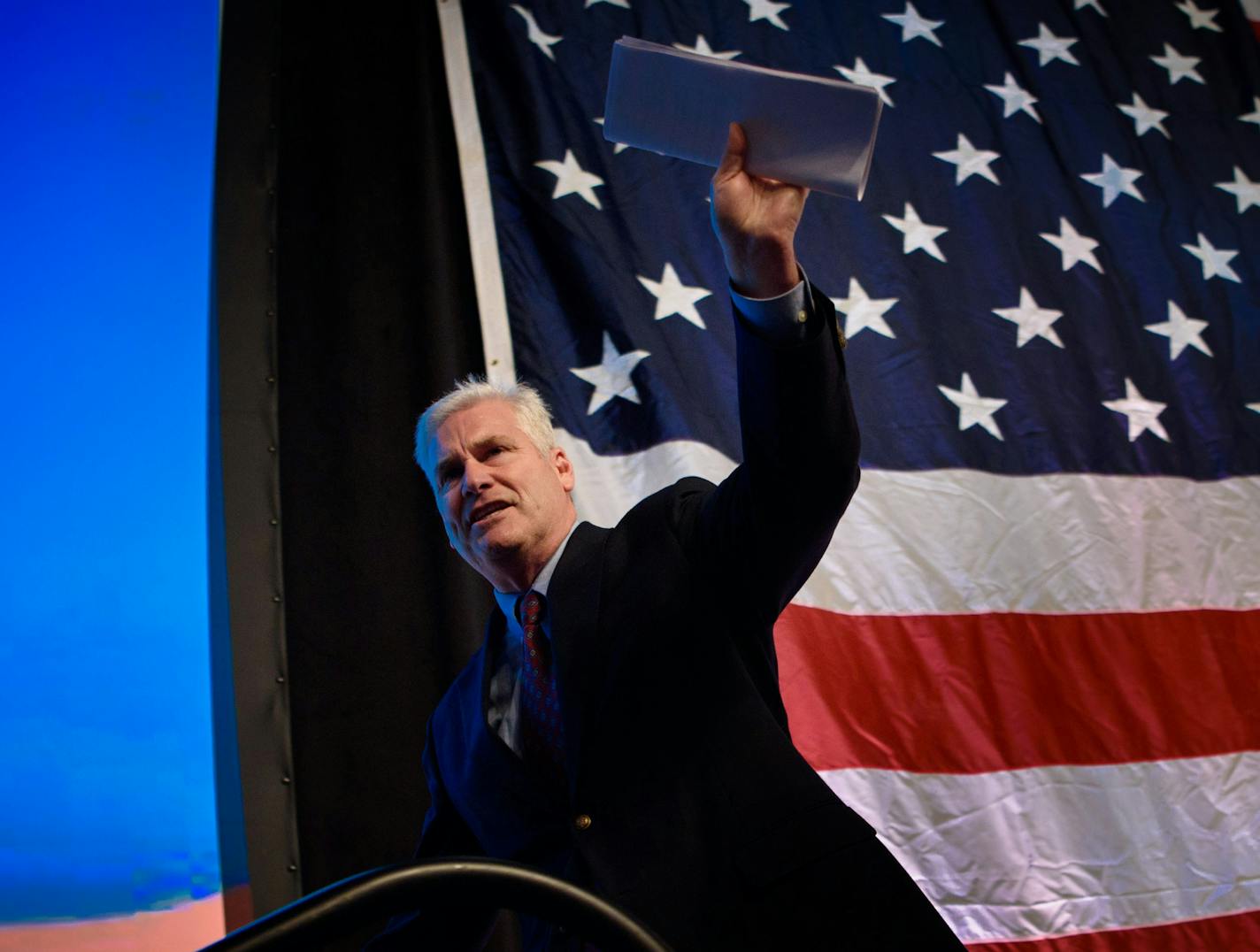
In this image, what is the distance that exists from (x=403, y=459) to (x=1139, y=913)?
1.64 metres

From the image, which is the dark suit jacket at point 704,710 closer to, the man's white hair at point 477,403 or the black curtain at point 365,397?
the man's white hair at point 477,403

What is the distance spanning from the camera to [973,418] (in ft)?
7.79

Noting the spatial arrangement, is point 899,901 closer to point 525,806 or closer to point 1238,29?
point 525,806

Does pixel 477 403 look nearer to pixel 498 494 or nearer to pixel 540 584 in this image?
pixel 498 494

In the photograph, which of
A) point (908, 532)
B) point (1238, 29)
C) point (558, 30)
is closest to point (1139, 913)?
point (908, 532)

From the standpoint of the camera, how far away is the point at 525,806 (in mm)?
1136

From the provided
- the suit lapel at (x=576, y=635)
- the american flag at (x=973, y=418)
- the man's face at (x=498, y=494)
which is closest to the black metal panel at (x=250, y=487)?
the american flag at (x=973, y=418)

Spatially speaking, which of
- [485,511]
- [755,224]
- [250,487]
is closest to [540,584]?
[485,511]

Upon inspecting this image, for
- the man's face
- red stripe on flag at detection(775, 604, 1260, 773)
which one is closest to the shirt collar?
the man's face

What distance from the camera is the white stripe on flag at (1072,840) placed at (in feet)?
6.27

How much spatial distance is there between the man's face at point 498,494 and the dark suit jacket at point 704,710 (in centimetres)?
12

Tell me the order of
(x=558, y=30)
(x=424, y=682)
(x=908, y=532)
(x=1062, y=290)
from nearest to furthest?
(x=424, y=682) < (x=908, y=532) < (x=558, y=30) < (x=1062, y=290)

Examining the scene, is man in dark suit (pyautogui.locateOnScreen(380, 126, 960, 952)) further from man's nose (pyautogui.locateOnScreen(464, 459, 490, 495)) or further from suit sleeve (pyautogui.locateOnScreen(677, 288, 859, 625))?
man's nose (pyautogui.locateOnScreen(464, 459, 490, 495))

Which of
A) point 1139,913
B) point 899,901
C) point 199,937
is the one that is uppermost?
point 899,901
